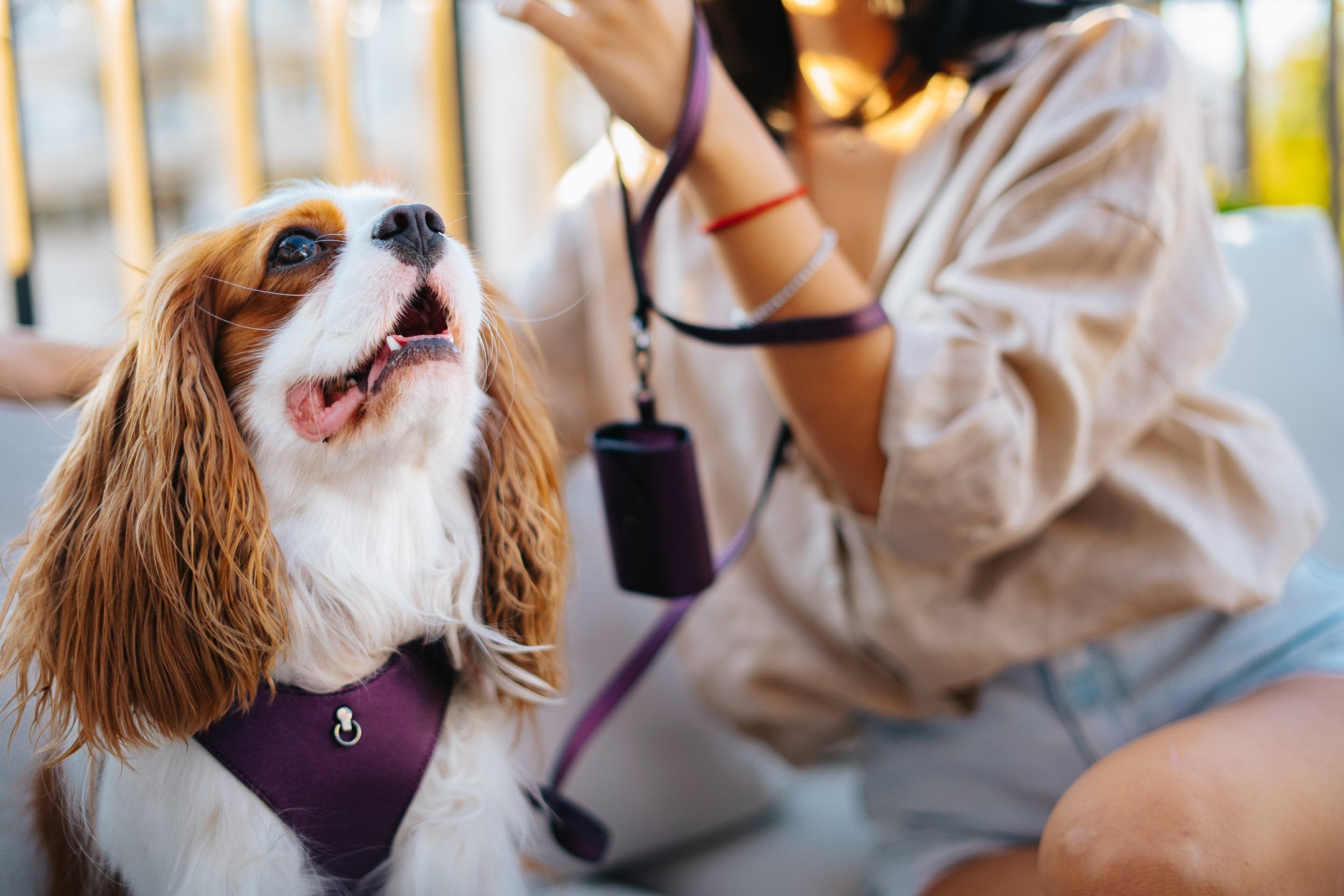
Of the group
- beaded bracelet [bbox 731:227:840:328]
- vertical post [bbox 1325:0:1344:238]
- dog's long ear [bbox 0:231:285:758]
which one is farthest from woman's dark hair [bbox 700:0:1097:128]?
vertical post [bbox 1325:0:1344:238]

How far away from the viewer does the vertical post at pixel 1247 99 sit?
3.44 meters

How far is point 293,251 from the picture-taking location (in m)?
0.48

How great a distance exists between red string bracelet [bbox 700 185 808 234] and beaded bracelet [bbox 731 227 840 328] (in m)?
0.05

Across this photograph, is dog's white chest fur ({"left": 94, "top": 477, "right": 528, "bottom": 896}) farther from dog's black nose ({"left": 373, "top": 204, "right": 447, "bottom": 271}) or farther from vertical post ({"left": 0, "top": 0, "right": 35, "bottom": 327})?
vertical post ({"left": 0, "top": 0, "right": 35, "bottom": 327})

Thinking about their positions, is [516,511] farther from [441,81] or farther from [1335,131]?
[1335,131]

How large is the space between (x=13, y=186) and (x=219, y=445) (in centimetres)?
51

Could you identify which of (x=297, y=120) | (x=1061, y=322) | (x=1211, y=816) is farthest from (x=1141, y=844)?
(x=297, y=120)

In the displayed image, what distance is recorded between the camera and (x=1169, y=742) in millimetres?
690

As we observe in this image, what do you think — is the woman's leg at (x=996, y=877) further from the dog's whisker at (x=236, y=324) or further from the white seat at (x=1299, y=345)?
the white seat at (x=1299, y=345)

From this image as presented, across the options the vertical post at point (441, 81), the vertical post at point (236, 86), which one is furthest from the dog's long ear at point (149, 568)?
the vertical post at point (441, 81)

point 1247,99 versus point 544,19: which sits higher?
point 1247,99

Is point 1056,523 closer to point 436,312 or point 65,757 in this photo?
point 436,312

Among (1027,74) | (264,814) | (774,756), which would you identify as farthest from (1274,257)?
(264,814)

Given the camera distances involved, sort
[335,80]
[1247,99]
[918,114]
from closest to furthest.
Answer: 1. [918,114]
2. [335,80]
3. [1247,99]
